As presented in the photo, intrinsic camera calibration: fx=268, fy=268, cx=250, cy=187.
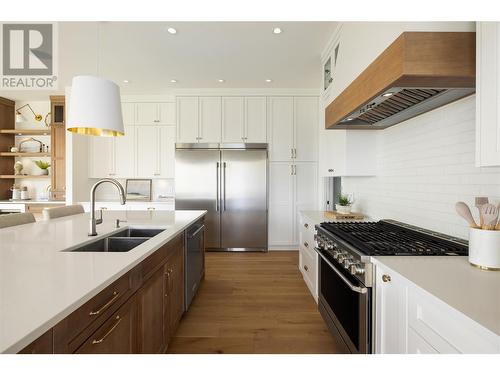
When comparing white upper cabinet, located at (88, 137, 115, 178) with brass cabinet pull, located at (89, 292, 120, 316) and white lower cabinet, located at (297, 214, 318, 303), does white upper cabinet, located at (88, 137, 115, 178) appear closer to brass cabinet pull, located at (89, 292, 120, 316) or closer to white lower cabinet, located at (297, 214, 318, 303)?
white lower cabinet, located at (297, 214, 318, 303)

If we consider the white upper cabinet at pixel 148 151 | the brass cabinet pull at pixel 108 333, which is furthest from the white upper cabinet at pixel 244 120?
the brass cabinet pull at pixel 108 333

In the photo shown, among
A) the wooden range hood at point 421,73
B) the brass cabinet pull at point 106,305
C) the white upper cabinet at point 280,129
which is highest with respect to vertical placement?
the white upper cabinet at point 280,129

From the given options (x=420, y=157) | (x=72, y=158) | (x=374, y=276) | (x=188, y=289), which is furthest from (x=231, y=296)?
(x=72, y=158)

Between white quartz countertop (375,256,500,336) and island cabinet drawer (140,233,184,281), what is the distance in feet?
3.79

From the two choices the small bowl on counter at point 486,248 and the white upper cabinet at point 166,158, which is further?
the white upper cabinet at point 166,158

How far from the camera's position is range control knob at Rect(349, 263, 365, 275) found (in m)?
1.37

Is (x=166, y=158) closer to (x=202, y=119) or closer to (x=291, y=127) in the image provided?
(x=202, y=119)

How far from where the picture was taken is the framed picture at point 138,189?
4871 mm

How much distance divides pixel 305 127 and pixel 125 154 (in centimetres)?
315

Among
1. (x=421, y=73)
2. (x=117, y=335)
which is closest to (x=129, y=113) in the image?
(x=117, y=335)

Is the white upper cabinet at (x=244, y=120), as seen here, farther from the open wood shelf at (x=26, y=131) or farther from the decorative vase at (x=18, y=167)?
the decorative vase at (x=18, y=167)

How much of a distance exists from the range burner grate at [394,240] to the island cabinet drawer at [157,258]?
3.69ft
